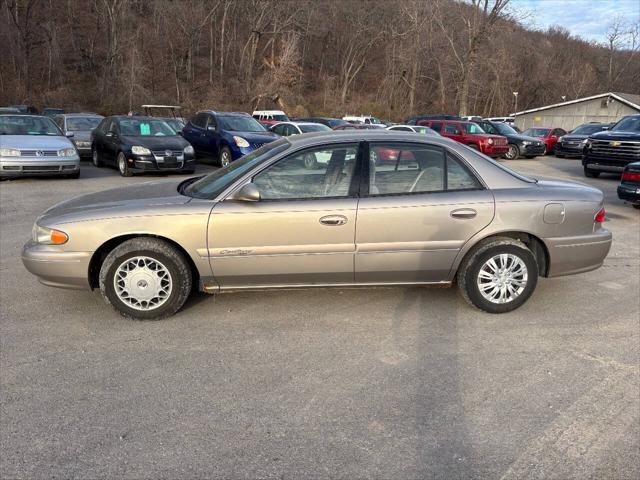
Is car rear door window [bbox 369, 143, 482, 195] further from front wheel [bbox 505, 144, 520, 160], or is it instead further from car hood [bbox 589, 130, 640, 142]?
front wheel [bbox 505, 144, 520, 160]

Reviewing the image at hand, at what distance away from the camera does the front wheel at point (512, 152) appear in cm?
2314

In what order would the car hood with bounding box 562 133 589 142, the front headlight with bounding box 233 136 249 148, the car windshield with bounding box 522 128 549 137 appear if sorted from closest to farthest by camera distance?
the front headlight with bounding box 233 136 249 148 < the car hood with bounding box 562 133 589 142 < the car windshield with bounding box 522 128 549 137

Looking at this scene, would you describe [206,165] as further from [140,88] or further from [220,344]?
[140,88]

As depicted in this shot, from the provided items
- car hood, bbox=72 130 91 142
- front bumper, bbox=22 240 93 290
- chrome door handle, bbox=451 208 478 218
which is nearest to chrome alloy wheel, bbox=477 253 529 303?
chrome door handle, bbox=451 208 478 218

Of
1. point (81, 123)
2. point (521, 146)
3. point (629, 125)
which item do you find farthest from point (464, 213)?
point (521, 146)

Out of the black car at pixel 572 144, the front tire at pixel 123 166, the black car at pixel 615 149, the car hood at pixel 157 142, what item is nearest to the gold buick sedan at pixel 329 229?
the car hood at pixel 157 142

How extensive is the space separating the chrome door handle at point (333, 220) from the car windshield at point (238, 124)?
11.1 meters

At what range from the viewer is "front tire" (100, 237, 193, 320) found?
416 cm

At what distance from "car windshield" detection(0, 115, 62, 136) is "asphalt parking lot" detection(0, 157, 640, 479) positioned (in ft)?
27.8

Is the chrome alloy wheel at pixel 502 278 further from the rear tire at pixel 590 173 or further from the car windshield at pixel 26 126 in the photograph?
the rear tire at pixel 590 173

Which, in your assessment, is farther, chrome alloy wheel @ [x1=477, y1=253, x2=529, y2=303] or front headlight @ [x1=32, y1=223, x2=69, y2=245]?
chrome alloy wheel @ [x1=477, y1=253, x2=529, y2=303]

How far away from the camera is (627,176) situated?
962cm

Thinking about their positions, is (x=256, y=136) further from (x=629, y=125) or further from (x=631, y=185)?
(x=629, y=125)

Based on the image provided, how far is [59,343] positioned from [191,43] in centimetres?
5396
